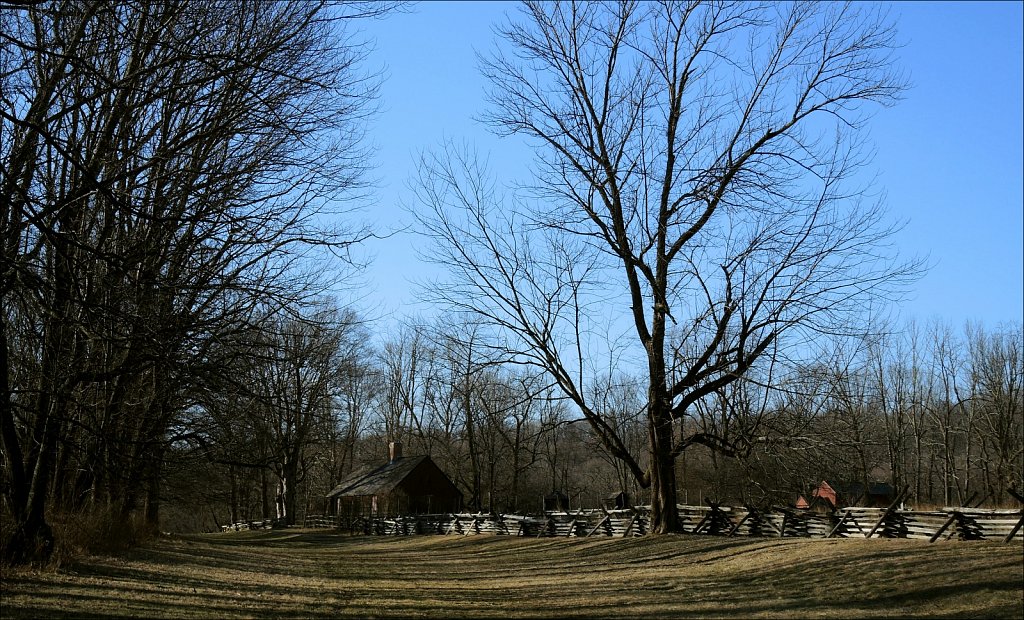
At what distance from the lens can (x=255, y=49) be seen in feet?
28.5

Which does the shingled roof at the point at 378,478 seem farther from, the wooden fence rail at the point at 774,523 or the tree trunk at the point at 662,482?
the tree trunk at the point at 662,482

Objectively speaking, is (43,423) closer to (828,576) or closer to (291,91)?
(291,91)

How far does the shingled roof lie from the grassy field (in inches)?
1088

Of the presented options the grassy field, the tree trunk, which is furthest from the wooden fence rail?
the tree trunk

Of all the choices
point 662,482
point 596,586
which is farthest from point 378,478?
point 596,586

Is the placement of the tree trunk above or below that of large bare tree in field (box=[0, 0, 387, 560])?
below

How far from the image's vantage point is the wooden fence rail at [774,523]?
14945 mm

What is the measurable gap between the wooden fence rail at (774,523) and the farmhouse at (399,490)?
9.96 m

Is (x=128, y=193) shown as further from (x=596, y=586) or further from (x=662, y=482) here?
(x=662, y=482)

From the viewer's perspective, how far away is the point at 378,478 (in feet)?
156

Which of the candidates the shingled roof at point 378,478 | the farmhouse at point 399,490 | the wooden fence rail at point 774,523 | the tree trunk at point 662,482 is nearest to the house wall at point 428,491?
the farmhouse at point 399,490

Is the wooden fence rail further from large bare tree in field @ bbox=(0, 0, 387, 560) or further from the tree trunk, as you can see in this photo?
large bare tree in field @ bbox=(0, 0, 387, 560)

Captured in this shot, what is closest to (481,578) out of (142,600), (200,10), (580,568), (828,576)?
(580,568)

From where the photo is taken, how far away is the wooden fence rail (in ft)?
49.0
